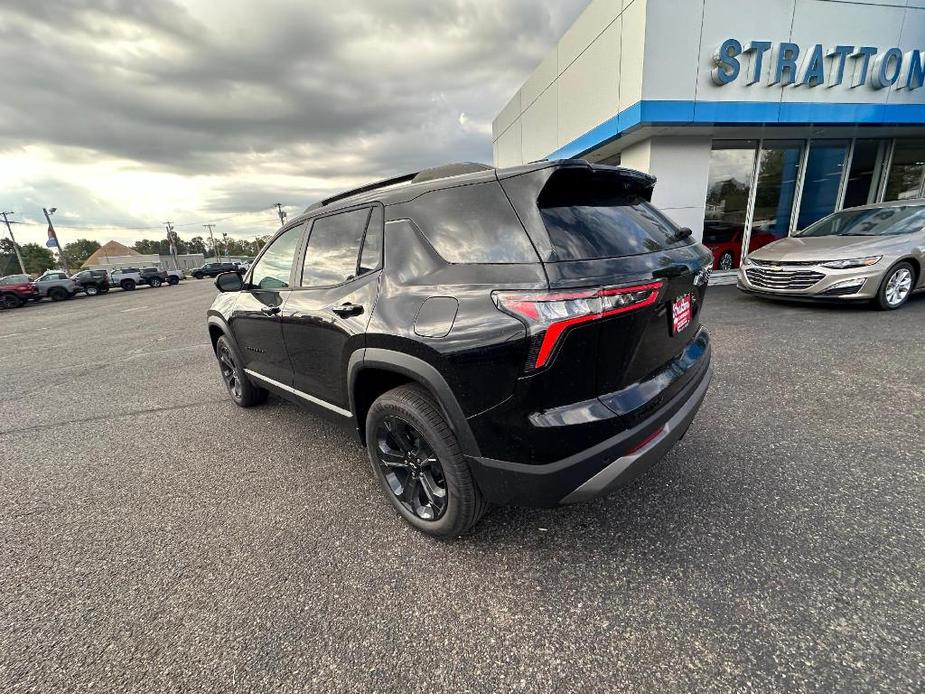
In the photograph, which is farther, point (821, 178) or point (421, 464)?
point (821, 178)

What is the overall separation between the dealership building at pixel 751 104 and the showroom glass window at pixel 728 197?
3cm

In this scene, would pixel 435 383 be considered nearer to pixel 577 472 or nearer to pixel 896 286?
pixel 577 472

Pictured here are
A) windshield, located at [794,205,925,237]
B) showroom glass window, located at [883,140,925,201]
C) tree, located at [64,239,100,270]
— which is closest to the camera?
windshield, located at [794,205,925,237]

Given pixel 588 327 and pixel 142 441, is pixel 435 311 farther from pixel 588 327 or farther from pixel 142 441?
pixel 142 441

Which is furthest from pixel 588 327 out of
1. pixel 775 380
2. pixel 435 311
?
pixel 775 380

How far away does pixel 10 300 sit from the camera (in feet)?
63.3

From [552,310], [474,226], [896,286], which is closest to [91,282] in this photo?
[474,226]

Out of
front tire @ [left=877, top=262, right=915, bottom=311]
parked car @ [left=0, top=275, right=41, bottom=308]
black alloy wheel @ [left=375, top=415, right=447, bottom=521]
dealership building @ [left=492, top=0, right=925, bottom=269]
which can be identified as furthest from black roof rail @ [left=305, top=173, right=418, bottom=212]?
parked car @ [left=0, top=275, right=41, bottom=308]

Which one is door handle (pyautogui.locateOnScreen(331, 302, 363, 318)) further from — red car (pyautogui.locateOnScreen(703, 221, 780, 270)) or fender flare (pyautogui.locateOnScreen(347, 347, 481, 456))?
red car (pyautogui.locateOnScreen(703, 221, 780, 270))

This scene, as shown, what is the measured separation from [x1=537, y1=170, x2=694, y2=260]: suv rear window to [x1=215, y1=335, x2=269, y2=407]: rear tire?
310 centimetres

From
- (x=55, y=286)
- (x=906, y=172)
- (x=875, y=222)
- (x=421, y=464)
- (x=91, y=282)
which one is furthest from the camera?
(x=91, y=282)

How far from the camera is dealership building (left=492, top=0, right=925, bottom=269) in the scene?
8344mm

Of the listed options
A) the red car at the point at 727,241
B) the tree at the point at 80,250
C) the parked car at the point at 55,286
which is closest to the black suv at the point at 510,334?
the red car at the point at 727,241

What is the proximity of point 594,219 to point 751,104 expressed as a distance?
32.6ft
